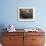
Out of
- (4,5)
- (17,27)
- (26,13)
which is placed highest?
(4,5)

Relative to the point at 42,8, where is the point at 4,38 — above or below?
below

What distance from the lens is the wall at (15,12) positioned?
4.29 metres

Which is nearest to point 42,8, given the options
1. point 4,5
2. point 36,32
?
point 36,32

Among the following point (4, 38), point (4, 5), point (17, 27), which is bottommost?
point (4, 38)

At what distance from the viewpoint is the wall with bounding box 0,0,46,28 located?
4285 mm

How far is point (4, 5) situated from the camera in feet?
14.1

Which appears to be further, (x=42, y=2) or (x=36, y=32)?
(x=42, y=2)

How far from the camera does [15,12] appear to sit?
4.29m

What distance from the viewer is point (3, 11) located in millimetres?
4301

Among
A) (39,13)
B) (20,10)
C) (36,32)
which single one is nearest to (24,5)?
(20,10)

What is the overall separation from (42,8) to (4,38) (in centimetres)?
161

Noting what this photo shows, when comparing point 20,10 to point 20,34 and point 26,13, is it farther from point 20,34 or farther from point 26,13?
point 20,34

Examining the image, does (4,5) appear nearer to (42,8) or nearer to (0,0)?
(0,0)

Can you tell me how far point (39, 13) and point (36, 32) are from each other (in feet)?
2.68
